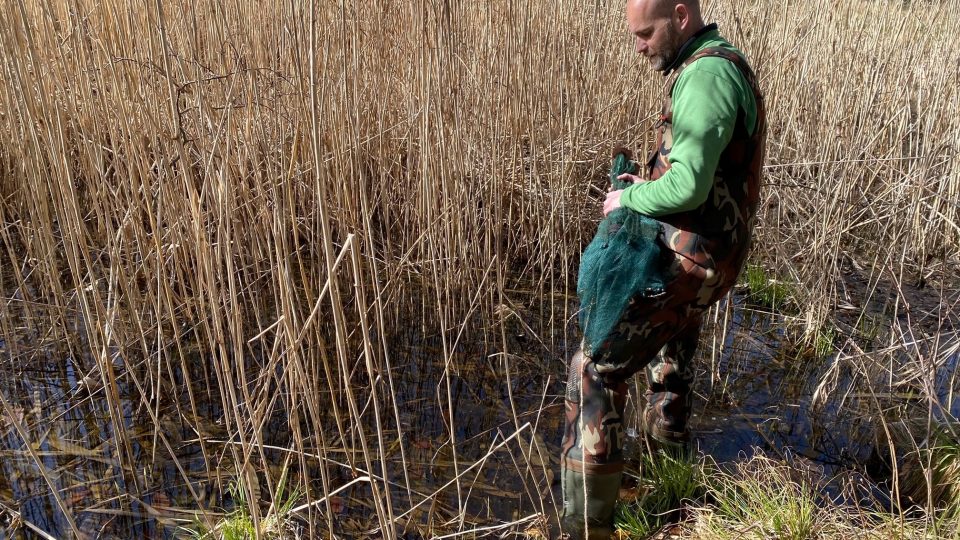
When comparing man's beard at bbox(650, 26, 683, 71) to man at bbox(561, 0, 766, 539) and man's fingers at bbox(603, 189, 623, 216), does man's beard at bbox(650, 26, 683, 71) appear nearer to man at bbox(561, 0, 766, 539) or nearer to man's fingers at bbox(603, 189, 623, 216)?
man at bbox(561, 0, 766, 539)

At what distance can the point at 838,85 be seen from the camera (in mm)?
3178

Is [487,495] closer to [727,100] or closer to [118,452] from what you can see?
[118,452]

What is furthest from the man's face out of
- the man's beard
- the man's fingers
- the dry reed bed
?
the dry reed bed

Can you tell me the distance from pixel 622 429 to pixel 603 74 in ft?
6.51

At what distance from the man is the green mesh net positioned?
2 centimetres

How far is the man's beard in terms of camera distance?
1355 millimetres

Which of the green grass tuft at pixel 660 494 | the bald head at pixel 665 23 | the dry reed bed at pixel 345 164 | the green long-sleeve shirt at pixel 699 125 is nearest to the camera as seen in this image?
the green long-sleeve shirt at pixel 699 125

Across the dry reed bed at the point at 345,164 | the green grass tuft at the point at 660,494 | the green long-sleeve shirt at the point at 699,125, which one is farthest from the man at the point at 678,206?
the dry reed bed at the point at 345,164

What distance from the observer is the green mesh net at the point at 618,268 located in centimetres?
135

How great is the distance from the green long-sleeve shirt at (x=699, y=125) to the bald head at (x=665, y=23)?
0.34ft

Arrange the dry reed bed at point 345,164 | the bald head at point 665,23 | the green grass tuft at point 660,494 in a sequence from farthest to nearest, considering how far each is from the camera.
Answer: the green grass tuft at point 660,494 < the dry reed bed at point 345,164 < the bald head at point 665,23

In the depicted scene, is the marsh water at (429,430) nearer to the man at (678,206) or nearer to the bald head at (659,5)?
the man at (678,206)

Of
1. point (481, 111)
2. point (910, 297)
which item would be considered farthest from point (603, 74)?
point (910, 297)

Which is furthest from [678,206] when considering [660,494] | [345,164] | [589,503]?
[345,164]
